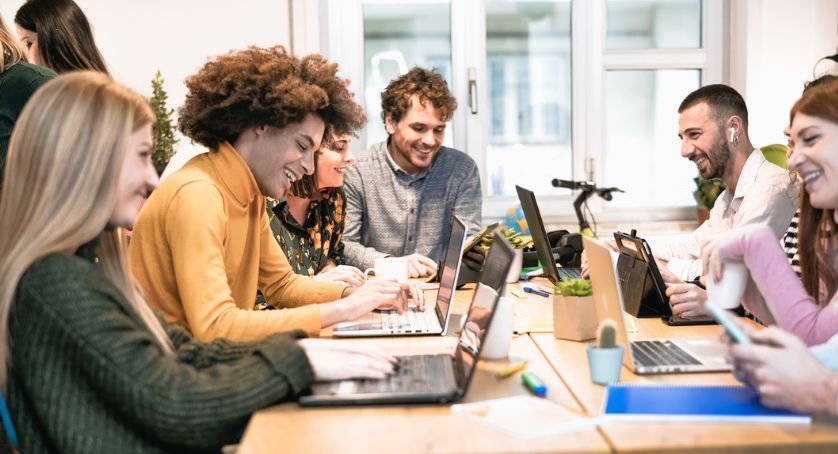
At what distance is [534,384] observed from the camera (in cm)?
153

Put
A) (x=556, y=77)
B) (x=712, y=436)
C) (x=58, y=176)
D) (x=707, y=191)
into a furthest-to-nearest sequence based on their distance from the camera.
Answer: (x=556, y=77) < (x=707, y=191) < (x=58, y=176) < (x=712, y=436)

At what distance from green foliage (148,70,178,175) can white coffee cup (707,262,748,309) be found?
2.97m

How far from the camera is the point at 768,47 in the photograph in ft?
15.0

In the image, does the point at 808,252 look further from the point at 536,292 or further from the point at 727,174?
the point at 727,174

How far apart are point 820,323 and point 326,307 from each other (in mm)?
1044

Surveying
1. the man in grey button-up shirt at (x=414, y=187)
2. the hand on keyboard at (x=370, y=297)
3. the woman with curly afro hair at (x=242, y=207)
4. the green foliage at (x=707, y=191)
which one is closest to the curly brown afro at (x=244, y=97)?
the woman with curly afro hair at (x=242, y=207)

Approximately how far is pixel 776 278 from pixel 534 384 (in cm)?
65

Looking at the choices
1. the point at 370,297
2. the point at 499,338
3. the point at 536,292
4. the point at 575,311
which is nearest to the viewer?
the point at 499,338

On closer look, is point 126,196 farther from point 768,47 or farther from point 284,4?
point 768,47

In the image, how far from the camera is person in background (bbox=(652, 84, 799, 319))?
3016 millimetres

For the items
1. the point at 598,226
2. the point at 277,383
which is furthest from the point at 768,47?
the point at 277,383

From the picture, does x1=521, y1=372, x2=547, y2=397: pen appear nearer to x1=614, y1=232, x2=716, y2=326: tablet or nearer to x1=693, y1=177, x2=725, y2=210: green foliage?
x1=614, y1=232, x2=716, y2=326: tablet

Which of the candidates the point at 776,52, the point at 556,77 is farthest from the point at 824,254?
the point at 776,52

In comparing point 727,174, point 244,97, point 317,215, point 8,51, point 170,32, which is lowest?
point 317,215
